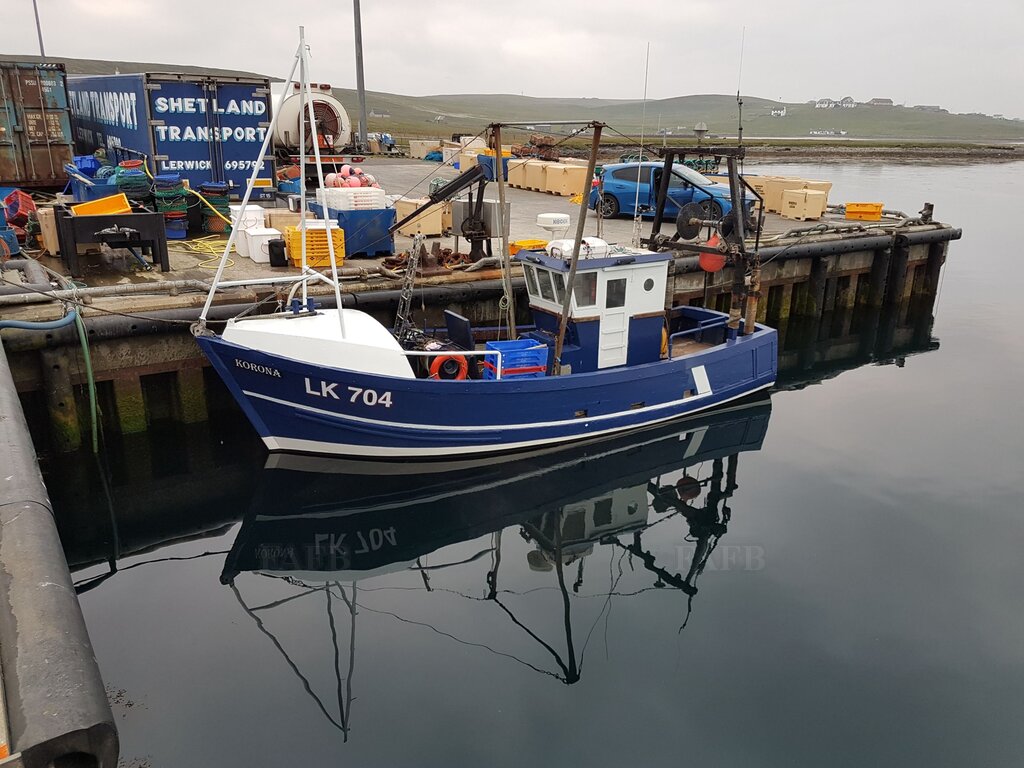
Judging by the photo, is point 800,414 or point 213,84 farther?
point 213,84

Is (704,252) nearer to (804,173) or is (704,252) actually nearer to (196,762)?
(196,762)

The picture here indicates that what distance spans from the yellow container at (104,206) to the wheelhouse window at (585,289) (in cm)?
739

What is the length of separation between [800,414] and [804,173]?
45248mm

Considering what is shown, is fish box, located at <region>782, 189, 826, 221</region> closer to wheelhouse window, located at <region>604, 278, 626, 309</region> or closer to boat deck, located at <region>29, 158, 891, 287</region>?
boat deck, located at <region>29, 158, 891, 287</region>

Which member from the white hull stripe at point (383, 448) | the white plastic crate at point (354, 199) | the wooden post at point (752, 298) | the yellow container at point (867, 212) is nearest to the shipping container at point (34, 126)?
the white plastic crate at point (354, 199)

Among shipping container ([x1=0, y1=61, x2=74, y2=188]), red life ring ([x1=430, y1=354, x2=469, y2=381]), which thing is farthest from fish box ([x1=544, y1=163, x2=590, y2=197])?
red life ring ([x1=430, y1=354, x2=469, y2=381])

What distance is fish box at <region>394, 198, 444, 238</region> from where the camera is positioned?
615 inches

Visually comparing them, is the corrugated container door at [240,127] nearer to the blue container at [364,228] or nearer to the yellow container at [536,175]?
the blue container at [364,228]

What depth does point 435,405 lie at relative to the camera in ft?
33.0

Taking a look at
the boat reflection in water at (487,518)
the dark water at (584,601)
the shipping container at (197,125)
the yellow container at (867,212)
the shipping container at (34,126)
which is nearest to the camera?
the dark water at (584,601)

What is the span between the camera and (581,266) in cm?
1052

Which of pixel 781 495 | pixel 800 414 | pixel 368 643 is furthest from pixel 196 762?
pixel 800 414

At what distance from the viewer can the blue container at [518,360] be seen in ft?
34.6

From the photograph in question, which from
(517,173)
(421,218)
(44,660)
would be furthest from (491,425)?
(517,173)
